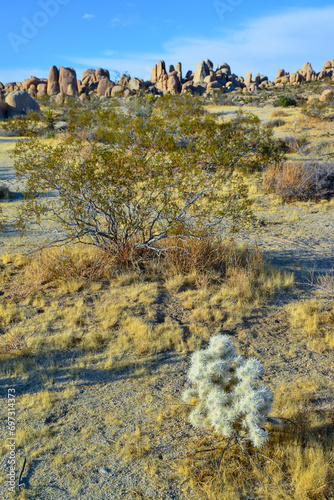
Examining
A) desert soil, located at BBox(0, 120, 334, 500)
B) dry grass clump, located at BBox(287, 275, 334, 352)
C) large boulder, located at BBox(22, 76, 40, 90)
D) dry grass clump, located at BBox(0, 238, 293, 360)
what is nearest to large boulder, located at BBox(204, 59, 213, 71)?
large boulder, located at BBox(22, 76, 40, 90)

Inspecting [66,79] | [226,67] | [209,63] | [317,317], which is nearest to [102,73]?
[66,79]

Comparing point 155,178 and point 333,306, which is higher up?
point 155,178

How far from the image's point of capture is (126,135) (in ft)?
21.0

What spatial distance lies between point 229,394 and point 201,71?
82.8 m

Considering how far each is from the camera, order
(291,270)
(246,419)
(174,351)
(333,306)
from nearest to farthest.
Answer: (246,419) < (174,351) < (333,306) < (291,270)

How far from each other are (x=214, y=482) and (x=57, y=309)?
316cm

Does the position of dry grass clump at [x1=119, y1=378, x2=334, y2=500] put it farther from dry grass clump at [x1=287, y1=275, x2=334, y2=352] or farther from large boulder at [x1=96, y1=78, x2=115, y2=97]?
large boulder at [x1=96, y1=78, x2=115, y2=97]

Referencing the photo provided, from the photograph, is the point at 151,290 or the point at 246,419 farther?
the point at 151,290

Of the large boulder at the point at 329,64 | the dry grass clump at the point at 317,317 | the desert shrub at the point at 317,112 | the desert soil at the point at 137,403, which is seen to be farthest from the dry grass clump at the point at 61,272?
the large boulder at the point at 329,64

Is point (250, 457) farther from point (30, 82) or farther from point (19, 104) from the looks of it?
point (30, 82)

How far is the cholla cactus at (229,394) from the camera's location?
8.45 feet

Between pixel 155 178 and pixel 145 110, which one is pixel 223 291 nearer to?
pixel 155 178

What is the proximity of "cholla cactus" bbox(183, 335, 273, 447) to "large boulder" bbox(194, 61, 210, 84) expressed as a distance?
3156 inches

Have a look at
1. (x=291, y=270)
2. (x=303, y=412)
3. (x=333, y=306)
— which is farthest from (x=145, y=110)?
(x=303, y=412)
